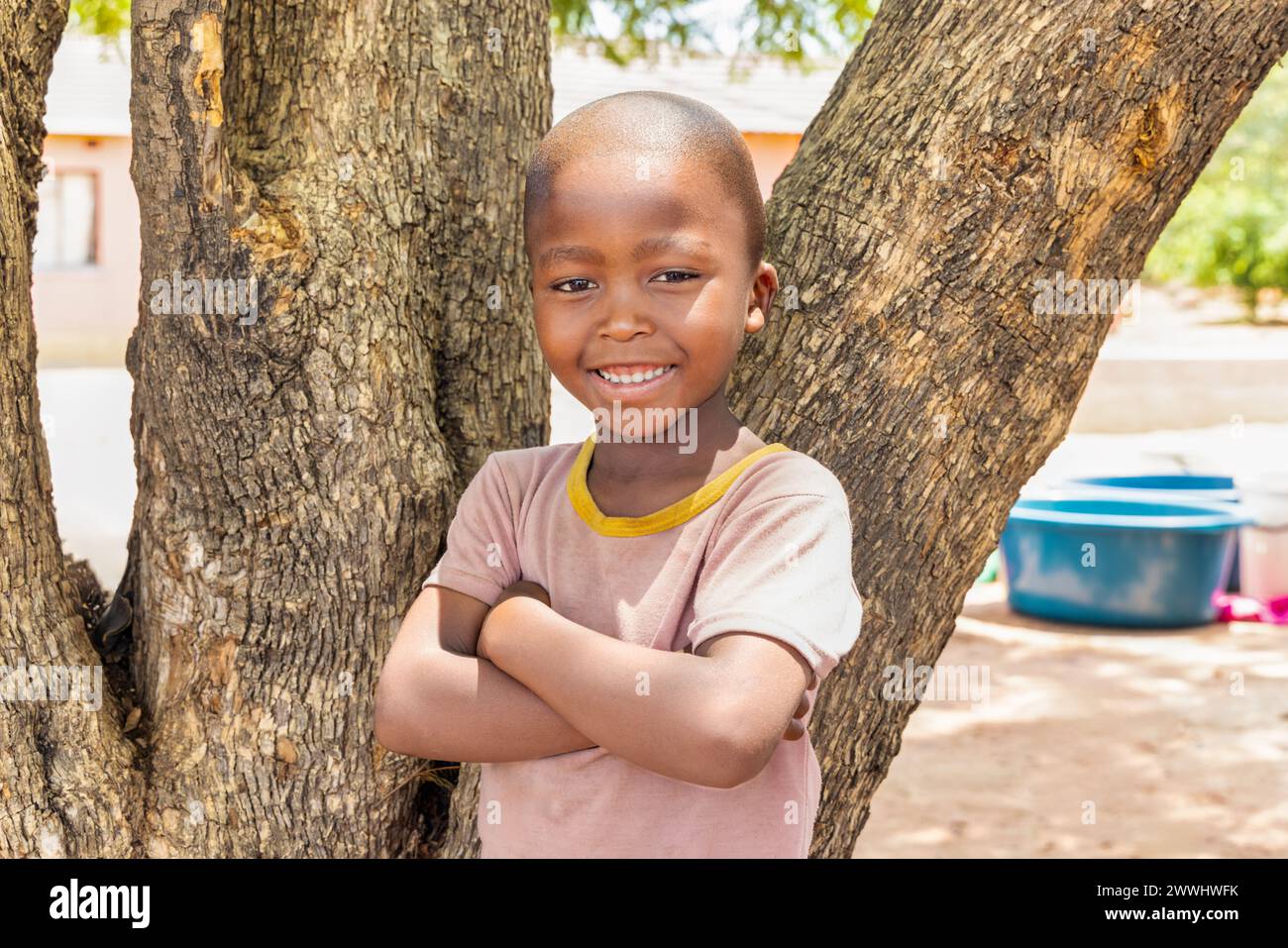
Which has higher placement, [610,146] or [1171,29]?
[1171,29]

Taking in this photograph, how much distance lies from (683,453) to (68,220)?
19232 mm

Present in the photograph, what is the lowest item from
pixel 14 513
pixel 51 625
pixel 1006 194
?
pixel 51 625

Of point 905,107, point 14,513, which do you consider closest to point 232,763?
point 14,513

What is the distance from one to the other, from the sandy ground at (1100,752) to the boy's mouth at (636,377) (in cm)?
345

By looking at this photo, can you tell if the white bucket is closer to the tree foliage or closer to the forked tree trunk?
the forked tree trunk

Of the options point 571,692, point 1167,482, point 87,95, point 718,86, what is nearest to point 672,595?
point 571,692

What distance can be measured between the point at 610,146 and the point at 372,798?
1131 millimetres

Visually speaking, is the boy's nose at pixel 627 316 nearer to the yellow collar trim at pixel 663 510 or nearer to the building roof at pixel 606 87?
the yellow collar trim at pixel 663 510

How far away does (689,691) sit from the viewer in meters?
1.52

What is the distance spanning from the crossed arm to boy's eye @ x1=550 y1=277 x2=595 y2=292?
0.38 meters

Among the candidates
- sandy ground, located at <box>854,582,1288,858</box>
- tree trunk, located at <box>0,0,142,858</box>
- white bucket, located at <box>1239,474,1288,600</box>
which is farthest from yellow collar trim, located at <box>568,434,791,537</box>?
white bucket, located at <box>1239,474,1288,600</box>

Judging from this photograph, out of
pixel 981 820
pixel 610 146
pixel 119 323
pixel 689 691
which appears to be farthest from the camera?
pixel 119 323

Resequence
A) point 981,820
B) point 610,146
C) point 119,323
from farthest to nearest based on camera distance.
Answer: point 119,323, point 981,820, point 610,146
